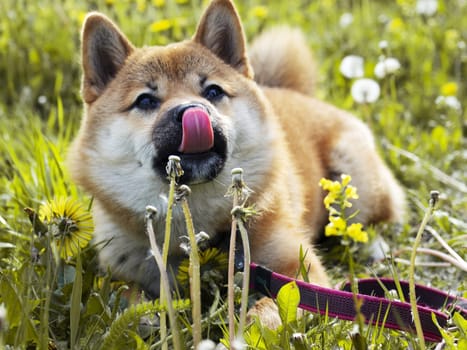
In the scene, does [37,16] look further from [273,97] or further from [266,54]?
[273,97]

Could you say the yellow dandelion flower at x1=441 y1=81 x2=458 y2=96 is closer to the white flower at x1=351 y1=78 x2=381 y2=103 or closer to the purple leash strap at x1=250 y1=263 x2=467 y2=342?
the white flower at x1=351 y1=78 x2=381 y2=103

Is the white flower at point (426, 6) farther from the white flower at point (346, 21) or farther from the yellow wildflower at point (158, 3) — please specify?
the yellow wildflower at point (158, 3)

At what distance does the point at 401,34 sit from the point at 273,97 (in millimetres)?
1958

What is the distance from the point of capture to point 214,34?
3.01m

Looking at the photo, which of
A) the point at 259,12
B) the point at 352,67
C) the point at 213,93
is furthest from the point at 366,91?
the point at 213,93

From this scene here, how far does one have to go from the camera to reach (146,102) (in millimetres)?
2736

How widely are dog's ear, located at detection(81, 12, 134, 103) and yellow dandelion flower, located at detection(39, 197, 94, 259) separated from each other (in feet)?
2.08

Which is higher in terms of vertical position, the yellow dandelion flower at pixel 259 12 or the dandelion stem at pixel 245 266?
the yellow dandelion flower at pixel 259 12

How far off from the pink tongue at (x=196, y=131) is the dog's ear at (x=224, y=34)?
27.7 inches

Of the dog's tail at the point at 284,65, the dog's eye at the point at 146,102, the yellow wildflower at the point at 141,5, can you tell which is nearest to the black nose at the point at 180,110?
the dog's eye at the point at 146,102

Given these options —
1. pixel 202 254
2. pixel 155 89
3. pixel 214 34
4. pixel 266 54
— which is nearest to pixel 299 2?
pixel 266 54

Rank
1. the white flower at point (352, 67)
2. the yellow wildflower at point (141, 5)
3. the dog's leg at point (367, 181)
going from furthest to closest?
the yellow wildflower at point (141, 5)
the white flower at point (352, 67)
the dog's leg at point (367, 181)

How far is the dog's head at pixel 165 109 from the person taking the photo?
96.6 inches

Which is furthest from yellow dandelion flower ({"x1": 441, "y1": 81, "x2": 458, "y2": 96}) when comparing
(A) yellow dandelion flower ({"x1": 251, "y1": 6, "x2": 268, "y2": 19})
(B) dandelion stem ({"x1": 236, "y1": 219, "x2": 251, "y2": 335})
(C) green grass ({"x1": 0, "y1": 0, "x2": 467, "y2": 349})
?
(B) dandelion stem ({"x1": 236, "y1": 219, "x2": 251, "y2": 335})
